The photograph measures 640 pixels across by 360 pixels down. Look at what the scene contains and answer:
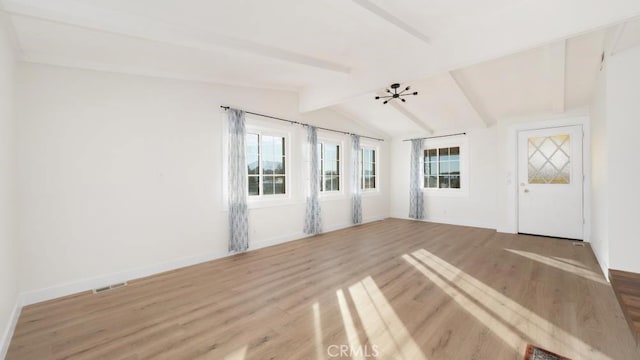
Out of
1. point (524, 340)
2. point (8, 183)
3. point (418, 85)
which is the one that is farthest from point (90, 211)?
point (418, 85)

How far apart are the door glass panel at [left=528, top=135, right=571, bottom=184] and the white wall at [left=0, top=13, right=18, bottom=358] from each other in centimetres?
779

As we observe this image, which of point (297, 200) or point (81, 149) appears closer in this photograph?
point (81, 149)

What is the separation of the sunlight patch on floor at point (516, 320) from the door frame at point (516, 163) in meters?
3.31

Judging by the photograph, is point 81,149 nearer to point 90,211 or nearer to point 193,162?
point 90,211

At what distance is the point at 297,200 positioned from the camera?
18.0 ft

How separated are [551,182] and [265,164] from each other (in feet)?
18.7

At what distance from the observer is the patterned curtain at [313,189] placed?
222 inches

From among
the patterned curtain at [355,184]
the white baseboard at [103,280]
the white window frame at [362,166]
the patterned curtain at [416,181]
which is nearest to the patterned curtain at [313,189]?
the patterned curtain at [355,184]

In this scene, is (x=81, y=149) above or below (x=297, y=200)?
above

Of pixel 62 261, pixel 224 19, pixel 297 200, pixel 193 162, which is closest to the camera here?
pixel 224 19

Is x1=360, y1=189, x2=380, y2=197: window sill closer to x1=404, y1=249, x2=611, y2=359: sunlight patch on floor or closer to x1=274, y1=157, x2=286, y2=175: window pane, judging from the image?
x1=274, y1=157, x2=286, y2=175: window pane

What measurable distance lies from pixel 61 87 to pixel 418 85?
4.99 meters

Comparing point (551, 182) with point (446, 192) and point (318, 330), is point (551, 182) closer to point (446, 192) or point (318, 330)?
point (446, 192)

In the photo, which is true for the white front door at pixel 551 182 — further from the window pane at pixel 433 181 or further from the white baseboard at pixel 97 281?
the white baseboard at pixel 97 281
